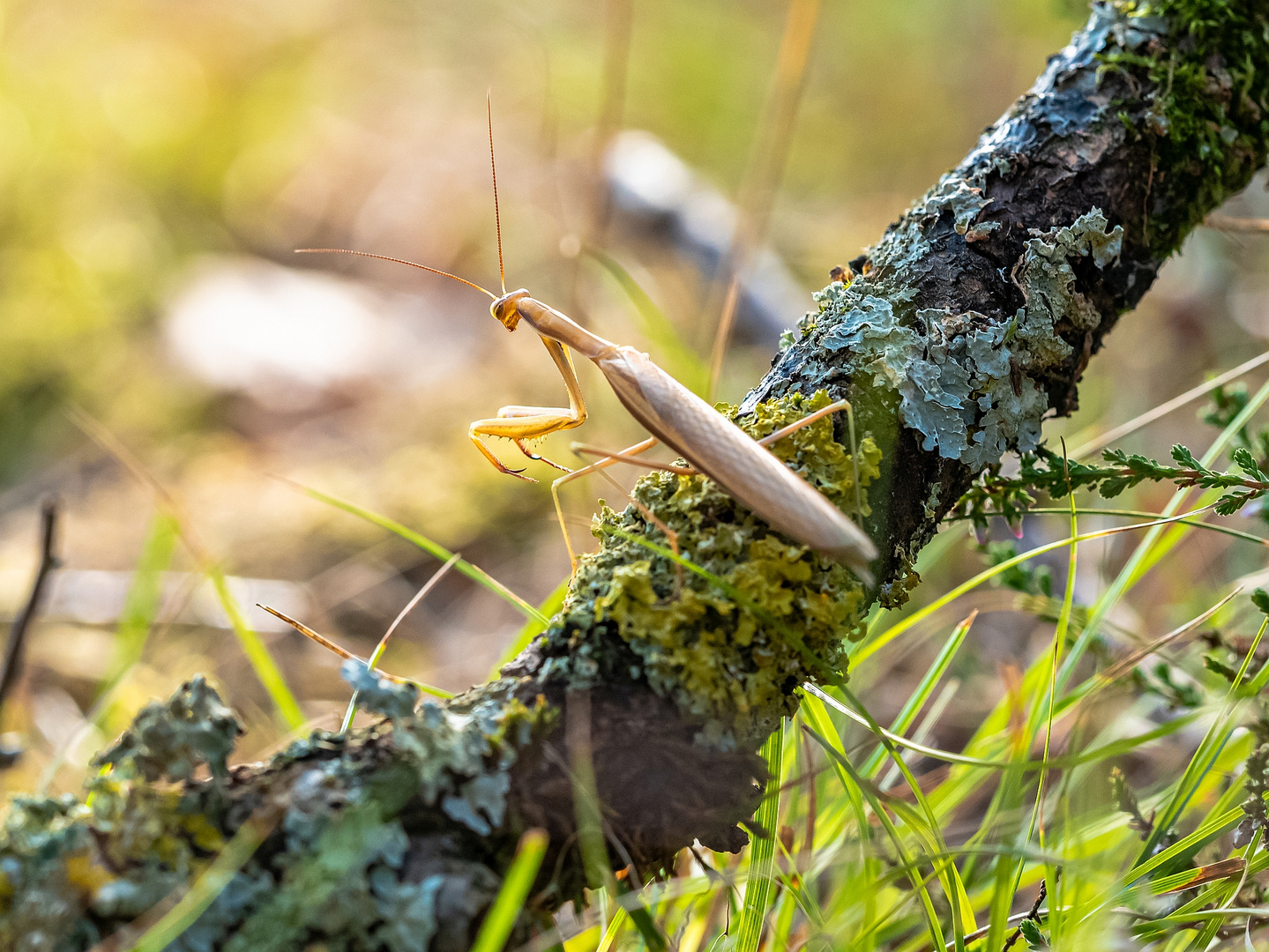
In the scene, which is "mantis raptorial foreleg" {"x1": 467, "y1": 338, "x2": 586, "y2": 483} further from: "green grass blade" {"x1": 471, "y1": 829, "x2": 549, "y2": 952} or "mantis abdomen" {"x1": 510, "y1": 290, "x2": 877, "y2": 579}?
"green grass blade" {"x1": 471, "y1": 829, "x2": 549, "y2": 952}

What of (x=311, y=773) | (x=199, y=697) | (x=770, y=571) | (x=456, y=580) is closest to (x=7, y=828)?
(x=199, y=697)

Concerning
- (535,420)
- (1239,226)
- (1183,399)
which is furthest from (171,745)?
(1239,226)

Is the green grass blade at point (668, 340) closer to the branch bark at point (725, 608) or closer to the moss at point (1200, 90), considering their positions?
the branch bark at point (725, 608)

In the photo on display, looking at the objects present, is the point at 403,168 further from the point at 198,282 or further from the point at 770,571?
the point at 770,571

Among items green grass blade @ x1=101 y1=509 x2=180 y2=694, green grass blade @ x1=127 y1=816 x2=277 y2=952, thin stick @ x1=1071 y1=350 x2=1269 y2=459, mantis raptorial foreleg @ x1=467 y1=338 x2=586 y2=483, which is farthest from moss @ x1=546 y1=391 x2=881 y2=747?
green grass blade @ x1=101 y1=509 x2=180 y2=694

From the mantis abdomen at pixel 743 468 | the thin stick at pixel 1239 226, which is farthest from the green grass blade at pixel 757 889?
the thin stick at pixel 1239 226

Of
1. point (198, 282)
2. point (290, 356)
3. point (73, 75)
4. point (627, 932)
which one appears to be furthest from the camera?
point (73, 75)

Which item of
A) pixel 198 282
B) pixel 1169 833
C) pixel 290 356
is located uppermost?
pixel 198 282
